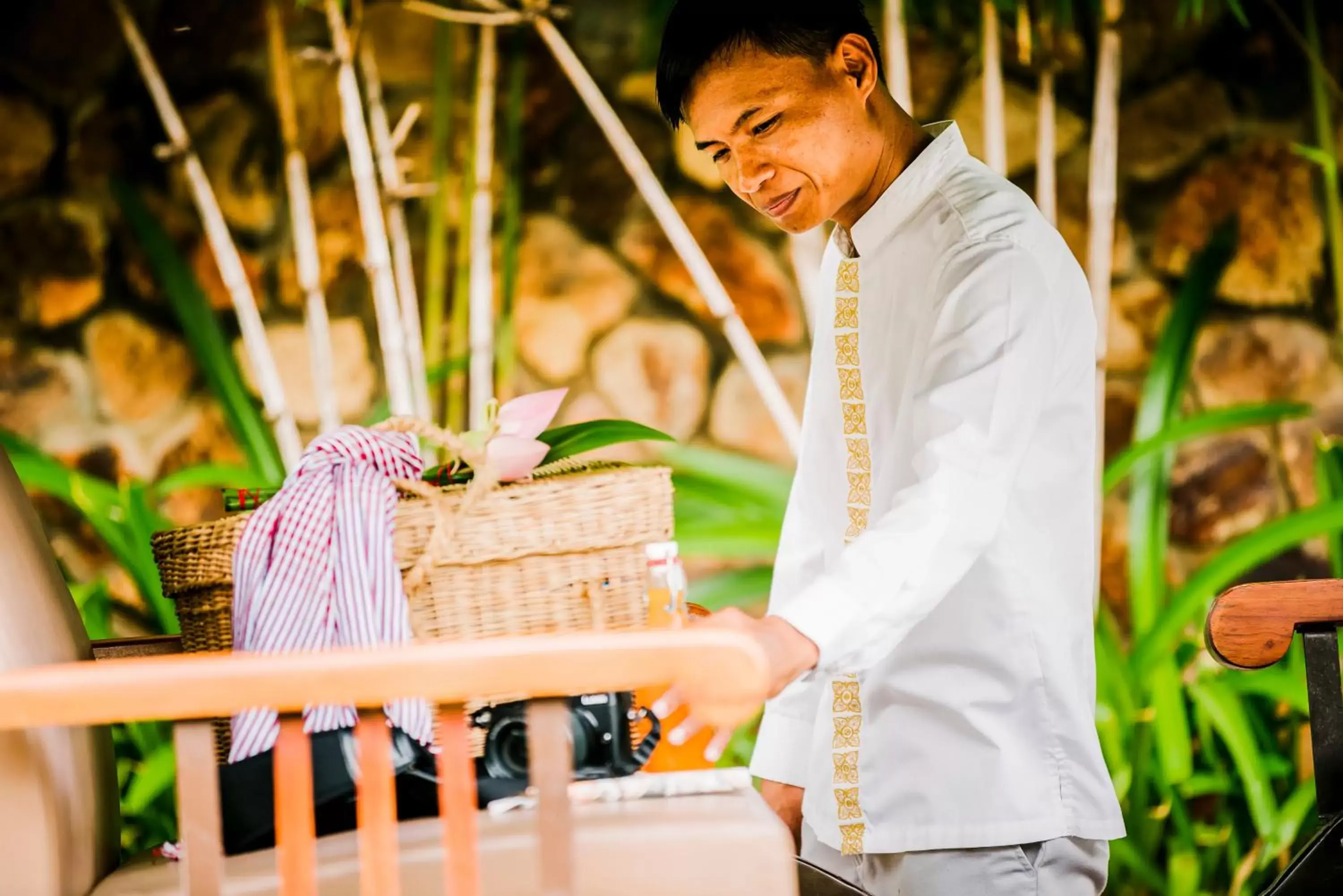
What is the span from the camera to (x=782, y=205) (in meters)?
1.34

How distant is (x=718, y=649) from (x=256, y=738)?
1.87 ft

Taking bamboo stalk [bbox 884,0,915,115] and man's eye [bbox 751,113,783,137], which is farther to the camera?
bamboo stalk [bbox 884,0,915,115]

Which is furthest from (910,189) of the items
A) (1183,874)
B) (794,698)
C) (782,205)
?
(1183,874)

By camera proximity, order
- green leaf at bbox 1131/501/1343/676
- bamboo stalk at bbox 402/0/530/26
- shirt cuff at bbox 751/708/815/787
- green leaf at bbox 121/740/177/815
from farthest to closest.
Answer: bamboo stalk at bbox 402/0/530/26, green leaf at bbox 1131/501/1343/676, green leaf at bbox 121/740/177/815, shirt cuff at bbox 751/708/815/787

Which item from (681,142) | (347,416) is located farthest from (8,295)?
(681,142)

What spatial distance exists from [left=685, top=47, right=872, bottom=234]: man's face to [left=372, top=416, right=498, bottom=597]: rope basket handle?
40cm

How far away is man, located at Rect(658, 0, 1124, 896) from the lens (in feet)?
3.76

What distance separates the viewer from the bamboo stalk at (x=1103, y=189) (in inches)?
103

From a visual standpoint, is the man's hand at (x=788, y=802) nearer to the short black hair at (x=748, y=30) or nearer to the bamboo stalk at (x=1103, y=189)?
the short black hair at (x=748, y=30)

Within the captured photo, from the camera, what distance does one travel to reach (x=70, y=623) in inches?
50.3

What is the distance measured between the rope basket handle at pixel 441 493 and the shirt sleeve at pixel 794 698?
427 mm

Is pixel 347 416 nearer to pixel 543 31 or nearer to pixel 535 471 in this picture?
pixel 543 31

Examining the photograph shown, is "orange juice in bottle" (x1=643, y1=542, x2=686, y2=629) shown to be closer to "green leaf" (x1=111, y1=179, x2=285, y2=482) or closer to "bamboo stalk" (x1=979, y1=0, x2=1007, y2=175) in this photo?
"green leaf" (x1=111, y1=179, x2=285, y2=482)

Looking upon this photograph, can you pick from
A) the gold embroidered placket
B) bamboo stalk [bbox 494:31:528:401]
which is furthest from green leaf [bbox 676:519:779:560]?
the gold embroidered placket
